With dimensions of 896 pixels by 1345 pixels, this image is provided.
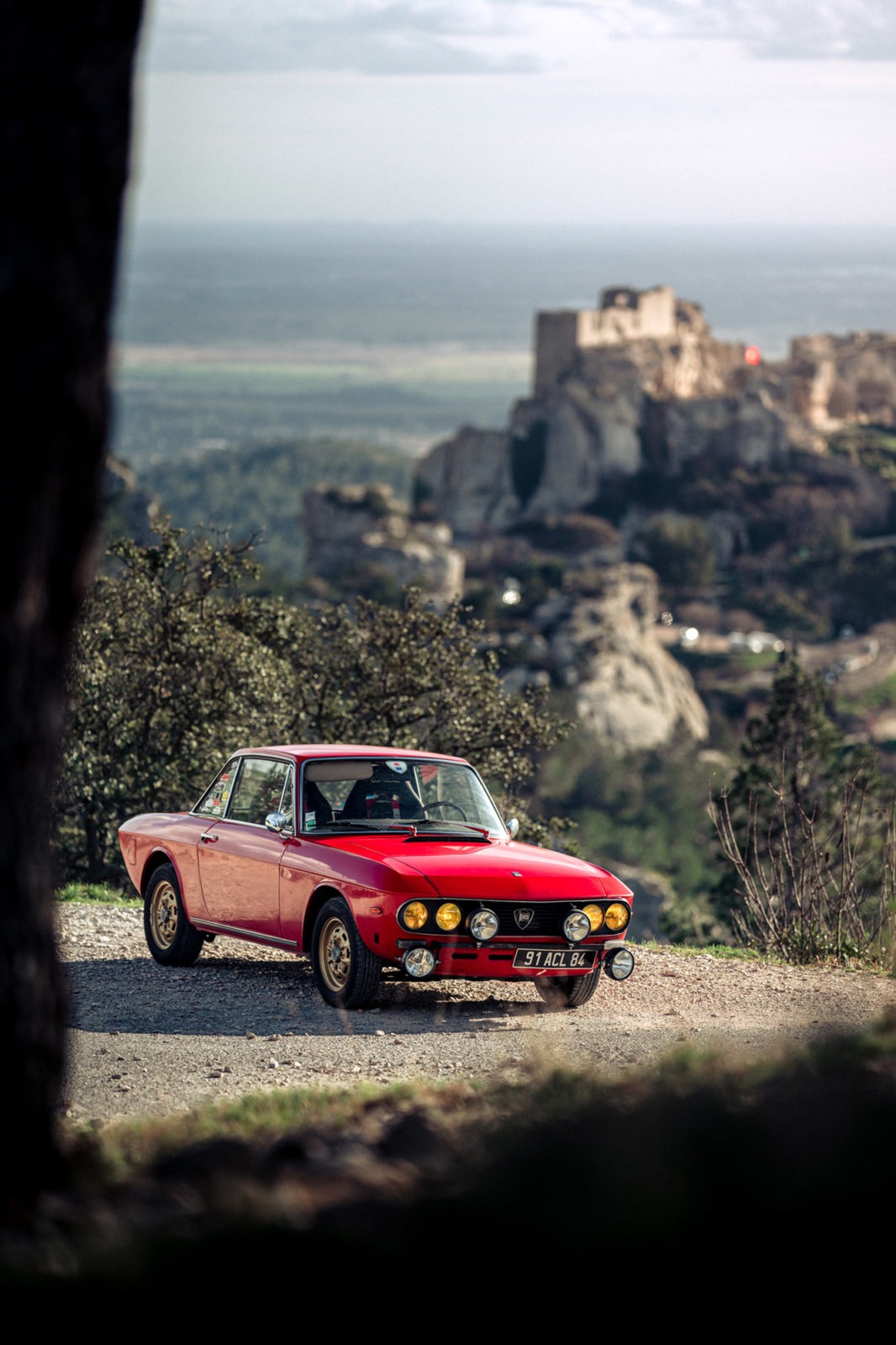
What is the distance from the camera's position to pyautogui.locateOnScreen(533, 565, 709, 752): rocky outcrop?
9556 centimetres

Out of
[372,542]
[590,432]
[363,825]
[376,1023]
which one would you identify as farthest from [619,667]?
[376,1023]

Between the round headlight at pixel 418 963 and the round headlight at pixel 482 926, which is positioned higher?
the round headlight at pixel 482 926

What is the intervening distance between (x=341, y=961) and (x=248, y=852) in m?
1.12

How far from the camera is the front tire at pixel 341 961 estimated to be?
27.9ft

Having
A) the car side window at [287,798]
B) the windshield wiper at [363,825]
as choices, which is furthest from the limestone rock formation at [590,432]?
the windshield wiper at [363,825]

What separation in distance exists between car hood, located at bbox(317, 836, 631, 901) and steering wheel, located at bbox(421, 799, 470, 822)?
16.7 inches

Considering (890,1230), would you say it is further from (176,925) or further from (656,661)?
(656,661)

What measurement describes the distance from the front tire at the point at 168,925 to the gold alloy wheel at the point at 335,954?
1753 millimetres

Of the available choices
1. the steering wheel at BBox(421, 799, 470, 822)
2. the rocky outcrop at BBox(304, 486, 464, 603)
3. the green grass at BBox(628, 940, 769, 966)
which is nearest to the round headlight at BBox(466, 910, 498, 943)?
the steering wheel at BBox(421, 799, 470, 822)

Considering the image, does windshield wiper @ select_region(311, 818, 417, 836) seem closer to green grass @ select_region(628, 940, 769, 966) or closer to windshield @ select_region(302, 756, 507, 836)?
windshield @ select_region(302, 756, 507, 836)

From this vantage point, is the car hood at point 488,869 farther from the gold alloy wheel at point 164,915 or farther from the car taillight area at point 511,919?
the gold alloy wheel at point 164,915

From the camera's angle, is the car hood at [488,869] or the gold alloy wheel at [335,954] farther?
the gold alloy wheel at [335,954]

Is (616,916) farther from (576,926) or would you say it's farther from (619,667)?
(619,667)

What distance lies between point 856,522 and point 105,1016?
120 meters
